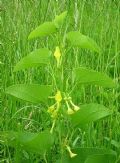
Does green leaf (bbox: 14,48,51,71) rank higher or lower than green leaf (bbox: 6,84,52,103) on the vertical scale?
higher

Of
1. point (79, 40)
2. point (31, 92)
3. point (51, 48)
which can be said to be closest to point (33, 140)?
point (31, 92)

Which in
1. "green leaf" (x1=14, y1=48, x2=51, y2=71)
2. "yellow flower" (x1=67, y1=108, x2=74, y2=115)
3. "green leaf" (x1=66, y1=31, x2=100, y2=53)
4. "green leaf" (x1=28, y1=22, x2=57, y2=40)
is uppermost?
"green leaf" (x1=28, y1=22, x2=57, y2=40)

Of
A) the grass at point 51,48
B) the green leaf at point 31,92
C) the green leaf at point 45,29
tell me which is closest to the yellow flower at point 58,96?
the green leaf at point 31,92

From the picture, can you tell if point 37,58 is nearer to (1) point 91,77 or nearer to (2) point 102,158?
(1) point 91,77

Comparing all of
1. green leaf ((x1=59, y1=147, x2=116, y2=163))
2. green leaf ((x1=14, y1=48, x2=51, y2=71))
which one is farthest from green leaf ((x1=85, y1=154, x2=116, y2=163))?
green leaf ((x1=14, y1=48, x2=51, y2=71))

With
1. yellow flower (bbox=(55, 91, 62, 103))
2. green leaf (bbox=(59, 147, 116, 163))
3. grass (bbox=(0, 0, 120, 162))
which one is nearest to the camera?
yellow flower (bbox=(55, 91, 62, 103))

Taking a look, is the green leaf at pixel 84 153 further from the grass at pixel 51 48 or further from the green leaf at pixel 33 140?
the grass at pixel 51 48

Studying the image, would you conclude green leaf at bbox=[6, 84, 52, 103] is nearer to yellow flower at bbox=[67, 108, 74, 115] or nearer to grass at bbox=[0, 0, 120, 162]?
yellow flower at bbox=[67, 108, 74, 115]
